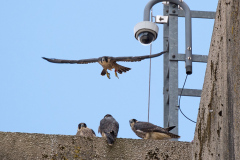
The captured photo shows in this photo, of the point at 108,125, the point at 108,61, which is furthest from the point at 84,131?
the point at 108,61

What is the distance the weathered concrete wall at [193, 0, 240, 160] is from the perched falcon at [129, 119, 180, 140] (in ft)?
8.03

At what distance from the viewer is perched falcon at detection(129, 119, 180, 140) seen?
7552 mm

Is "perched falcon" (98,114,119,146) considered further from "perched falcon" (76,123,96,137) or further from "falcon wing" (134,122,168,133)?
"perched falcon" (76,123,96,137)

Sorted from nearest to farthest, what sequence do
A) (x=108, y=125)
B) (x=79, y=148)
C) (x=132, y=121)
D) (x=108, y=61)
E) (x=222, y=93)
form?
(x=222, y=93) < (x=79, y=148) < (x=108, y=125) < (x=132, y=121) < (x=108, y=61)

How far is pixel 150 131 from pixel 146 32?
144 centimetres

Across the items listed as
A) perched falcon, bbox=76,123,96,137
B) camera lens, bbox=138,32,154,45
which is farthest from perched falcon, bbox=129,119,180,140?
camera lens, bbox=138,32,154,45

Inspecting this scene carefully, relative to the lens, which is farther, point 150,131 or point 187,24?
point 187,24

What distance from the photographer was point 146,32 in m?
8.47

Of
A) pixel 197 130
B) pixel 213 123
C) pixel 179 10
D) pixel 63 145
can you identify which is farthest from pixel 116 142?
pixel 179 10

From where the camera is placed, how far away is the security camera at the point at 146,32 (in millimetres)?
8430

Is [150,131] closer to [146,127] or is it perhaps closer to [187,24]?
[146,127]

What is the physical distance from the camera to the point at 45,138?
5.51 metres

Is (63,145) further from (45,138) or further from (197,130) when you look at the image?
(197,130)

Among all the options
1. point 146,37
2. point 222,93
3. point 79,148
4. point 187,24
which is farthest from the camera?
point 146,37
